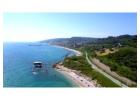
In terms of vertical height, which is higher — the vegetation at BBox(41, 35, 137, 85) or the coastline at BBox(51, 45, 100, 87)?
the vegetation at BBox(41, 35, 137, 85)

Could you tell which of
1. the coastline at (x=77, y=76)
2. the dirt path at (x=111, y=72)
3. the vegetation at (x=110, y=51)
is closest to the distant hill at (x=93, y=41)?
the vegetation at (x=110, y=51)

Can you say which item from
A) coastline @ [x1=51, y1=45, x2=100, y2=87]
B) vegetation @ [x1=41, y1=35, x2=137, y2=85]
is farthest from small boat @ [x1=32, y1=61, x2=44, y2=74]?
vegetation @ [x1=41, y1=35, x2=137, y2=85]

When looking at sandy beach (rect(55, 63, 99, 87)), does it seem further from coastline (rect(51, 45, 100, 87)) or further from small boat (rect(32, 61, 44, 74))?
small boat (rect(32, 61, 44, 74))

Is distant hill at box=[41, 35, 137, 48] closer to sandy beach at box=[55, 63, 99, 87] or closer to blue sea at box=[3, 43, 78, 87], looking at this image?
blue sea at box=[3, 43, 78, 87]

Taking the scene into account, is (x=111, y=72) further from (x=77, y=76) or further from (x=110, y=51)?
(x=77, y=76)

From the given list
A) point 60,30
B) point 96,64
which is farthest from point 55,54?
point 96,64

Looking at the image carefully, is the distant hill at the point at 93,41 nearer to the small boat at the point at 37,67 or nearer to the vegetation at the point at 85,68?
the vegetation at the point at 85,68

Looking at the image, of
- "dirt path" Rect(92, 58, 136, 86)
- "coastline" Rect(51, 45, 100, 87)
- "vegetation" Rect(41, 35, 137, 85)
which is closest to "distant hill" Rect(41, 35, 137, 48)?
"vegetation" Rect(41, 35, 137, 85)

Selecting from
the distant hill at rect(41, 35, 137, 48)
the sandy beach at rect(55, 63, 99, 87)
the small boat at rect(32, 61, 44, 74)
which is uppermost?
the distant hill at rect(41, 35, 137, 48)
